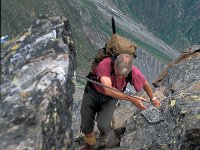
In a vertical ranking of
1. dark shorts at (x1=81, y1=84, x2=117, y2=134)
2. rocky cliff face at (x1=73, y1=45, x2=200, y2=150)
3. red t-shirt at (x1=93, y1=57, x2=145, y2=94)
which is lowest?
rocky cliff face at (x1=73, y1=45, x2=200, y2=150)

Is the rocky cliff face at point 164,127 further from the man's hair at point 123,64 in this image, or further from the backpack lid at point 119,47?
the backpack lid at point 119,47

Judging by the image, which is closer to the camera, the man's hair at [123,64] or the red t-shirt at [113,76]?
the man's hair at [123,64]

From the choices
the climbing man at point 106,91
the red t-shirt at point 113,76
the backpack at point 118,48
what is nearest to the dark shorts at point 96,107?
the climbing man at point 106,91

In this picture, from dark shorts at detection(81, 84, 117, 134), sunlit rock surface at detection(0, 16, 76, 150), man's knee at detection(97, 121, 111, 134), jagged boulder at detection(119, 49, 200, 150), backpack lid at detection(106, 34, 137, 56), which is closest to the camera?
sunlit rock surface at detection(0, 16, 76, 150)

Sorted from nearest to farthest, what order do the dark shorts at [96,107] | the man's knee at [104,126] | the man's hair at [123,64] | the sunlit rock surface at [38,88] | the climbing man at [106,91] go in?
the sunlit rock surface at [38,88]
the man's hair at [123,64]
the climbing man at [106,91]
the dark shorts at [96,107]
the man's knee at [104,126]

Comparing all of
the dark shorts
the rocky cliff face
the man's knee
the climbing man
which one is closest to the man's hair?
the climbing man

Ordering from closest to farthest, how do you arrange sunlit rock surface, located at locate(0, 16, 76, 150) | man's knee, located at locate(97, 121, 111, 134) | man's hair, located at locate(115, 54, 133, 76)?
sunlit rock surface, located at locate(0, 16, 76, 150)
man's hair, located at locate(115, 54, 133, 76)
man's knee, located at locate(97, 121, 111, 134)

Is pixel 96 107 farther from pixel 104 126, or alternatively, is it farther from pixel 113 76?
pixel 113 76

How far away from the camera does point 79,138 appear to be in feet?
38.9

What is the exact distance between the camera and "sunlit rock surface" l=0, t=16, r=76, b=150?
5504 mm

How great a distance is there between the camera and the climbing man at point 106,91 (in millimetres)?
8242

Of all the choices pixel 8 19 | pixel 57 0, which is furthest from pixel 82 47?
pixel 8 19

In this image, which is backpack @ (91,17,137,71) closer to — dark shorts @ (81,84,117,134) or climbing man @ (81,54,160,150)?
climbing man @ (81,54,160,150)

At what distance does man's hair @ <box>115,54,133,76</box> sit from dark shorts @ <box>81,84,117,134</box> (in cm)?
108
